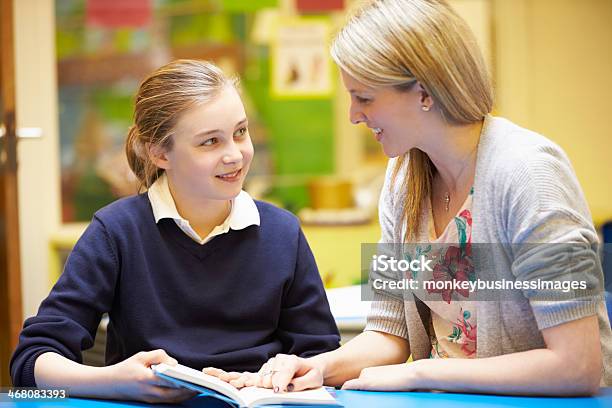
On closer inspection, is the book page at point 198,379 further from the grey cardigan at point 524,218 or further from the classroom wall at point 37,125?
the classroom wall at point 37,125

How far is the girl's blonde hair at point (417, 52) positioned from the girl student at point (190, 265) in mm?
322

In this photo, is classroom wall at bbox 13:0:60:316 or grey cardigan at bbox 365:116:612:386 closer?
grey cardigan at bbox 365:116:612:386

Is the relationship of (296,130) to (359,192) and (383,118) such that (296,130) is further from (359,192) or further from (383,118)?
(383,118)

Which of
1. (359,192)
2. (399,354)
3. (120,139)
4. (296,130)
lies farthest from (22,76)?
(399,354)

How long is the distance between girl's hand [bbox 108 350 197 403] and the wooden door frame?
1.55 m

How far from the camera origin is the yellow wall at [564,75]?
4207 mm

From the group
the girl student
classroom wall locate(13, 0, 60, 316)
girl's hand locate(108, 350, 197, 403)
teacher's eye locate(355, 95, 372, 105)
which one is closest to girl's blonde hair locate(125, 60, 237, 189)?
the girl student

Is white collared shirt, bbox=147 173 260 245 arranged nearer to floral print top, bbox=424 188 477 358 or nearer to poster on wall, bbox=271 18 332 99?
floral print top, bbox=424 188 477 358

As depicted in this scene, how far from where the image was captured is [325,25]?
14.0ft

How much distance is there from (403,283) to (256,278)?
11.5 inches

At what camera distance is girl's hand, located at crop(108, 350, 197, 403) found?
1.46 metres

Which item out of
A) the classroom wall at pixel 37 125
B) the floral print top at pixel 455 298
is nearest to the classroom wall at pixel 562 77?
the classroom wall at pixel 37 125

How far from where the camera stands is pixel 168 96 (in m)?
1.77

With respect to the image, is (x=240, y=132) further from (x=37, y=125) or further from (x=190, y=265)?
(x=37, y=125)
